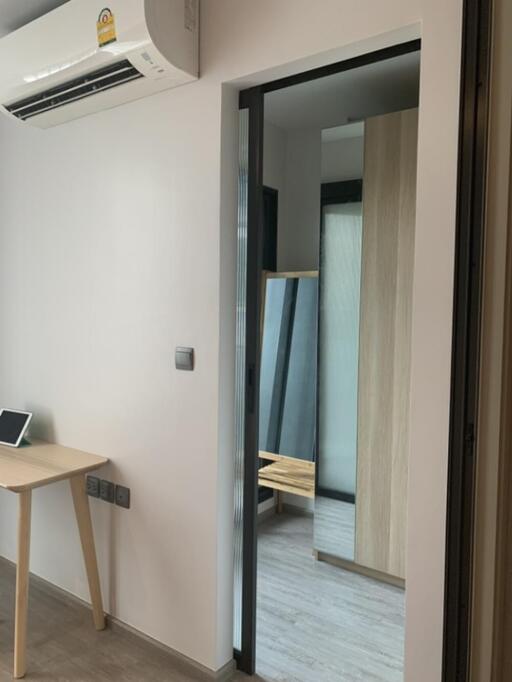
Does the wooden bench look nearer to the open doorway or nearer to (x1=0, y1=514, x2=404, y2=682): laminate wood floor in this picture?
the open doorway

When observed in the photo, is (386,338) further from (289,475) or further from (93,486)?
(93,486)

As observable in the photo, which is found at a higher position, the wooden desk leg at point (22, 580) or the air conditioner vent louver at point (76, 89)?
the air conditioner vent louver at point (76, 89)

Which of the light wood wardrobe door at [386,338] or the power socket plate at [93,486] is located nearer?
the power socket plate at [93,486]

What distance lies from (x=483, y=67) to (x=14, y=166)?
2532 millimetres

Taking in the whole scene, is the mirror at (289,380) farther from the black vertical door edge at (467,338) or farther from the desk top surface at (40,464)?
the black vertical door edge at (467,338)

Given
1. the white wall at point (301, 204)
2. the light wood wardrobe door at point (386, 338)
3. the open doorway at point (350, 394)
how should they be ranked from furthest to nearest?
1. the white wall at point (301, 204)
2. the light wood wardrobe door at point (386, 338)
3. the open doorway at point (350, 394)

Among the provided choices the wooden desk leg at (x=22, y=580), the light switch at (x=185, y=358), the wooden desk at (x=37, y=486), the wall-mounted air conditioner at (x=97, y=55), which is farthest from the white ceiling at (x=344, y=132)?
the wooden desk leg at (x=22, y=580)

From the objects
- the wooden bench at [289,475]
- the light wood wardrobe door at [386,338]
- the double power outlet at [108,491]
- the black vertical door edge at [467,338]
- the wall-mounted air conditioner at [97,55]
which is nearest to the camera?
the black vertical door edge at [467,338]

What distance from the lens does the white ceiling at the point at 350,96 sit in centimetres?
264

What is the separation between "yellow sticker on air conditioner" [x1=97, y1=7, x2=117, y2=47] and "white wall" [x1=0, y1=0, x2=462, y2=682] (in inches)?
11.1

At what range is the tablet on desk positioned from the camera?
8.12 ft

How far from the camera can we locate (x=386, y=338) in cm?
265

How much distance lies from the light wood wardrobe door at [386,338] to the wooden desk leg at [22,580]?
61.6 inches

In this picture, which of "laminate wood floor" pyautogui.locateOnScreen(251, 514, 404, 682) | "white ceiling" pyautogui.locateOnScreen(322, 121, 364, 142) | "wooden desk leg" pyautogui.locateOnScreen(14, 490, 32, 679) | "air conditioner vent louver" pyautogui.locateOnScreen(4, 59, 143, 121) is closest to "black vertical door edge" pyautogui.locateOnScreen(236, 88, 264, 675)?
"laminate wood floor" pyautogui.locateOnScreen(251, 514, 404, 682)
